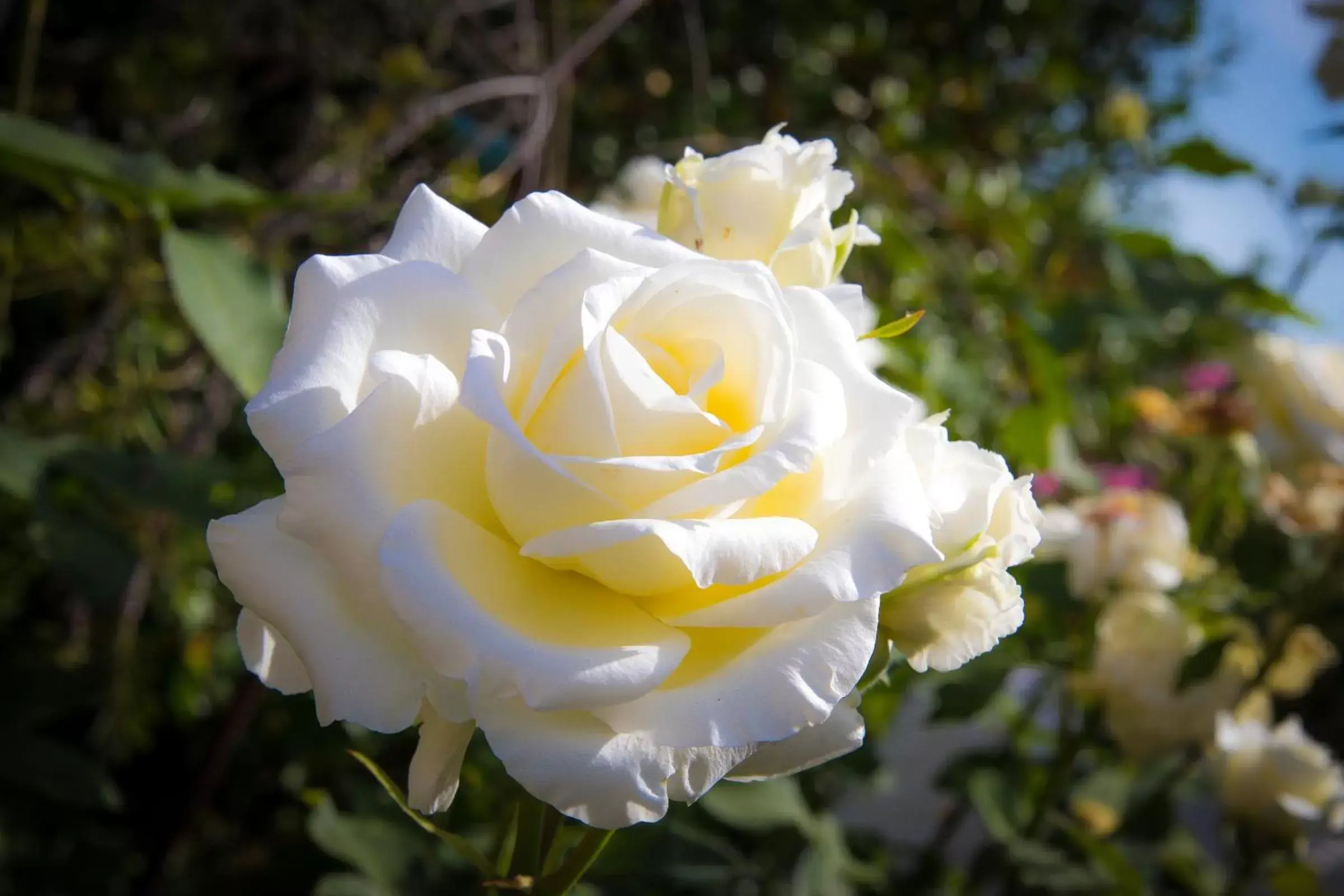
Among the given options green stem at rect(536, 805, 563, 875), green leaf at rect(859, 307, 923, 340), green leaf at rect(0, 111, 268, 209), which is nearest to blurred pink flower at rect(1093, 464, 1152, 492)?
green leaf at rect(859, 307, 923, 340)

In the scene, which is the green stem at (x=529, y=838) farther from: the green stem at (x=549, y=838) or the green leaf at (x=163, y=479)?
the green leaf at (x=163, y=479)

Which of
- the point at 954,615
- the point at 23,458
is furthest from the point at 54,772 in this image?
the point at 954,615

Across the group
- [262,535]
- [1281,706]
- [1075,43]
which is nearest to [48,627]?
[262,535]

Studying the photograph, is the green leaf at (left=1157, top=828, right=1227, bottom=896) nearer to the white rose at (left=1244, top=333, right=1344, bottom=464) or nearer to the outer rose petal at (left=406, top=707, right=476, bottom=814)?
the white rose at (left=1244, top=333, right=1344, bottom=464)

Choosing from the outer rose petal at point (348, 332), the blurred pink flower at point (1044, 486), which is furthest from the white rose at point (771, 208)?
the blurred pink flower at point (1044, 486)

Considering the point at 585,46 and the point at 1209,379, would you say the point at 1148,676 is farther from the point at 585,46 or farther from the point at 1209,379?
the point at 585,46

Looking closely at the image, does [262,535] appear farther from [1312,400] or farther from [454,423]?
[1312,400]
